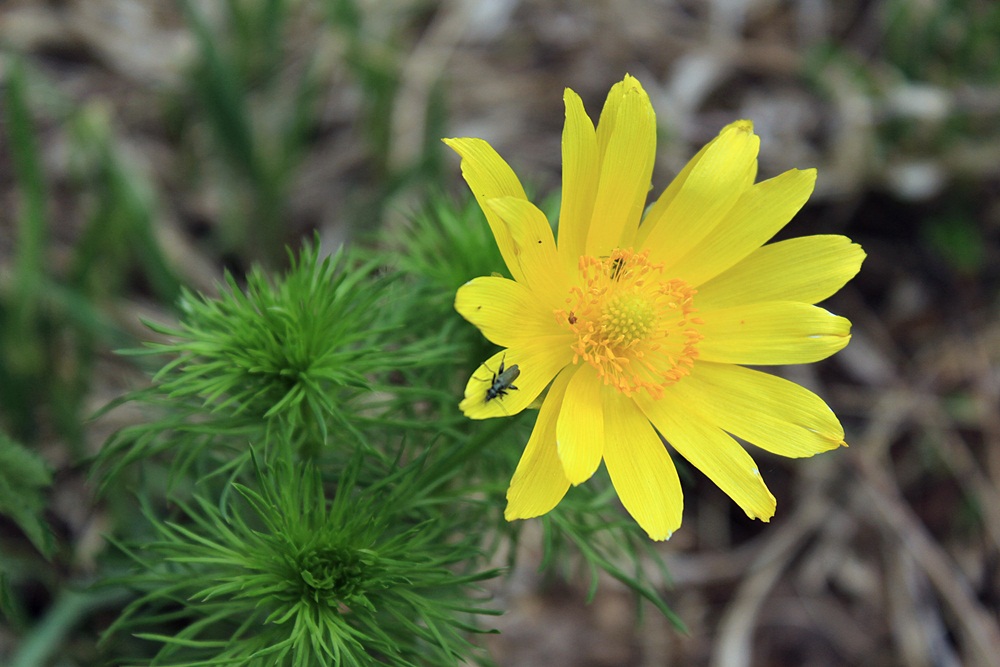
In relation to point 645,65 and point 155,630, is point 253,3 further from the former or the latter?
point 155,630

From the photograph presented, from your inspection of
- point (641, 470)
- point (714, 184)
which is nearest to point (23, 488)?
point (641, 470)

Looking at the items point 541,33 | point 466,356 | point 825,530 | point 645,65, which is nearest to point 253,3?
point 541,33

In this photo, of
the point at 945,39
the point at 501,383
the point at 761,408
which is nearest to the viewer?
the point at 501,383

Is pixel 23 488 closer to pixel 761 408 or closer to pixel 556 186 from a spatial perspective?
pixel 761 408

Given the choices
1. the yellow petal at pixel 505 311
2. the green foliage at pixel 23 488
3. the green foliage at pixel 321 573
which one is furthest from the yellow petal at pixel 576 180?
the green foliage at pixel 23 488

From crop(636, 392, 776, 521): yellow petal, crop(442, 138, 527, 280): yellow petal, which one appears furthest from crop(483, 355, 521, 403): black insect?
crop(636, 392, 776, 521): yellow petal
